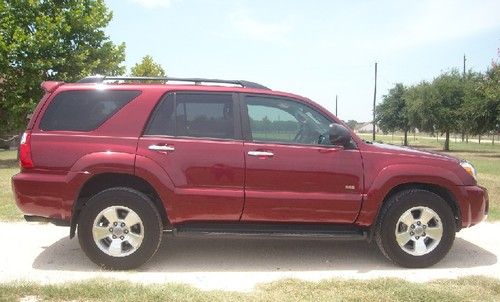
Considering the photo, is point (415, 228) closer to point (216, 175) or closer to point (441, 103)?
point (216, 175)

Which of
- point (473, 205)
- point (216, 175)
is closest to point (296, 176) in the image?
point (216, 175)

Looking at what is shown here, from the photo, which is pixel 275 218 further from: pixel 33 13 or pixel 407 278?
pixel 33 13

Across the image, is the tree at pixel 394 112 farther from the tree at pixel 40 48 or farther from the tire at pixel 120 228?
the tire at pixel 120 228

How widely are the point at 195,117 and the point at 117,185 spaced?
3.58ft

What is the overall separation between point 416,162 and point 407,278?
1205 millimetres

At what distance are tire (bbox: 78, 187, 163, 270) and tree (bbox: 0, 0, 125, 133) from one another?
1802cm

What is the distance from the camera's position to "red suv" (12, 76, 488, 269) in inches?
185

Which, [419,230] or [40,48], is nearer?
[419,230]

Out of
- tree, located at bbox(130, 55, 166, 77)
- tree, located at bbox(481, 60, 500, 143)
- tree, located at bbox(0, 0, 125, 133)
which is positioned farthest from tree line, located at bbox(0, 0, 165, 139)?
tree, located at bbox(481, 60, 500, 143)

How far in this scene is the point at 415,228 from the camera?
4.98m

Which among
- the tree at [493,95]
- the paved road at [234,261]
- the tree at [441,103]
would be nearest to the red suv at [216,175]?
the paved road at [234,261]

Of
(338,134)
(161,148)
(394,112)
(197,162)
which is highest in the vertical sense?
(394,112)

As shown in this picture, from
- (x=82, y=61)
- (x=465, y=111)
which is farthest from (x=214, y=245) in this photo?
(x=465, y=111)

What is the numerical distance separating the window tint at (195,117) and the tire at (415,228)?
1882 millimetres
